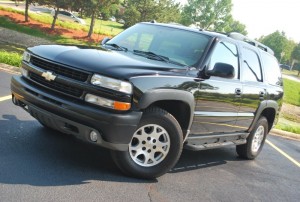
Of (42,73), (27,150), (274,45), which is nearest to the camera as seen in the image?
(42,73)

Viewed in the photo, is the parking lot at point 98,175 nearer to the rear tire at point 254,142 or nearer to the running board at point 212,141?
the rear tire at point 254,142

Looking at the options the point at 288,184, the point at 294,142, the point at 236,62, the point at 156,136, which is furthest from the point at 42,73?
the point at 294,142

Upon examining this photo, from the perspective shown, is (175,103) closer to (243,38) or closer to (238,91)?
(238,91)

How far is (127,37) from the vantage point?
611cm

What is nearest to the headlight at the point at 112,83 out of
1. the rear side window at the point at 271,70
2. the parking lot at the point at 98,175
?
the parking lot at the point at 98,175

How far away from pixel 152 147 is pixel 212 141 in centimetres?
139

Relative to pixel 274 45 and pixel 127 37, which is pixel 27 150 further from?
pixel 274 45

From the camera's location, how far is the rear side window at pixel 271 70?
7.33 meters

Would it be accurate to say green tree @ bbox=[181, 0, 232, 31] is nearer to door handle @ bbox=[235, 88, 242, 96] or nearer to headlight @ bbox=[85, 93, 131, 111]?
door handle @ bbox=[235, 88, 242, 96]

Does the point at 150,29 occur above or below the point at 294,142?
above

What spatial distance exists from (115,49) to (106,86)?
1427 mm

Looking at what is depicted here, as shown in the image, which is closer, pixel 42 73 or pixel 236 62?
pixel 42 73

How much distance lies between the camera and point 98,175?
4.74m

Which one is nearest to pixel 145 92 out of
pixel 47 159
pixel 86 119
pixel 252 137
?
pixel 86 119
